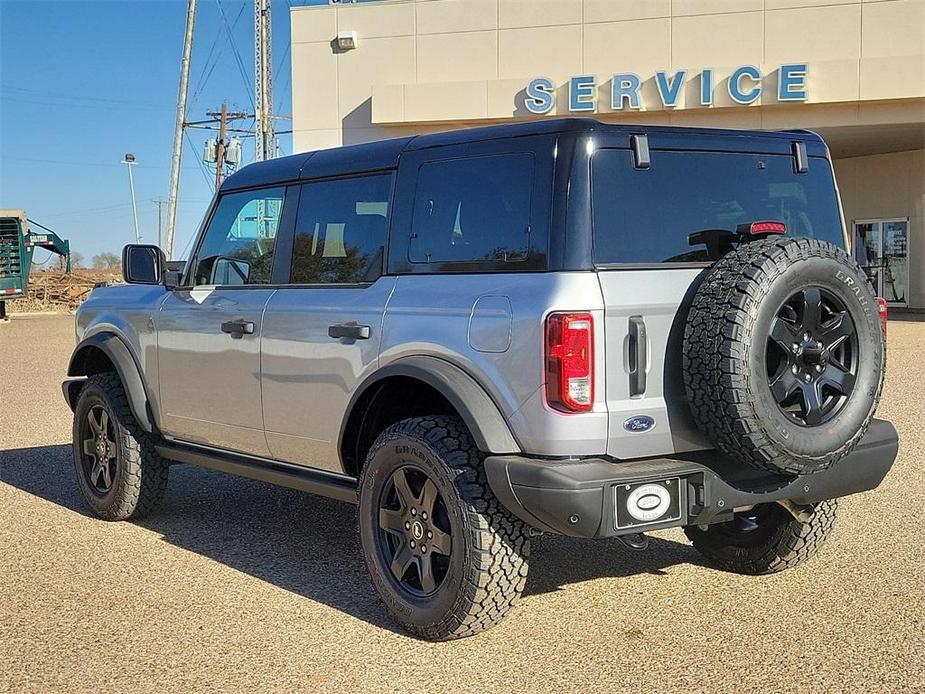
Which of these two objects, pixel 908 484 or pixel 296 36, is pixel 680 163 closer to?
pixel 908 484

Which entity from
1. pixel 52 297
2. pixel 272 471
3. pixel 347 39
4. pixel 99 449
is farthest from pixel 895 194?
pixel 52 297

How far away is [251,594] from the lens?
5.21 metres

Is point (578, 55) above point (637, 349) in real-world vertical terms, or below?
above

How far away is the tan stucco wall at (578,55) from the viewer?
74.8ft

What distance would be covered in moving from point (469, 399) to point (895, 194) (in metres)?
26.7

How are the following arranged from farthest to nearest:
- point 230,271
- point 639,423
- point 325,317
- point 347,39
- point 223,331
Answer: point 347,39
point 230,271
point 223,331
point 325,317
point 639,423

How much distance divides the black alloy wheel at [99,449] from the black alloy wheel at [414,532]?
257cm

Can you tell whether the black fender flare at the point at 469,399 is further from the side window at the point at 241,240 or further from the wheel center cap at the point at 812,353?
the side window at the point at 241,240

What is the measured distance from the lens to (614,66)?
24.0m

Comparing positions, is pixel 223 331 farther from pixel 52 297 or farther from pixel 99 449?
pixel 52 297

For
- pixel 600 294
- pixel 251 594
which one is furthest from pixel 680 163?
pixel 251 594

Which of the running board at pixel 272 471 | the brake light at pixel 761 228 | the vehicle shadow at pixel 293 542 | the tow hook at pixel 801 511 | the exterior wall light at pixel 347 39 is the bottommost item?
the vehicle shadow at pixel 293 542

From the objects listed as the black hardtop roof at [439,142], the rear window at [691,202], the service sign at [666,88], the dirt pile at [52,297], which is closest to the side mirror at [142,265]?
the black hardtop roof at [439,142]

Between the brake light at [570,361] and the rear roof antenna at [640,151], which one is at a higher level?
the rear roof antenna at [640,151]
